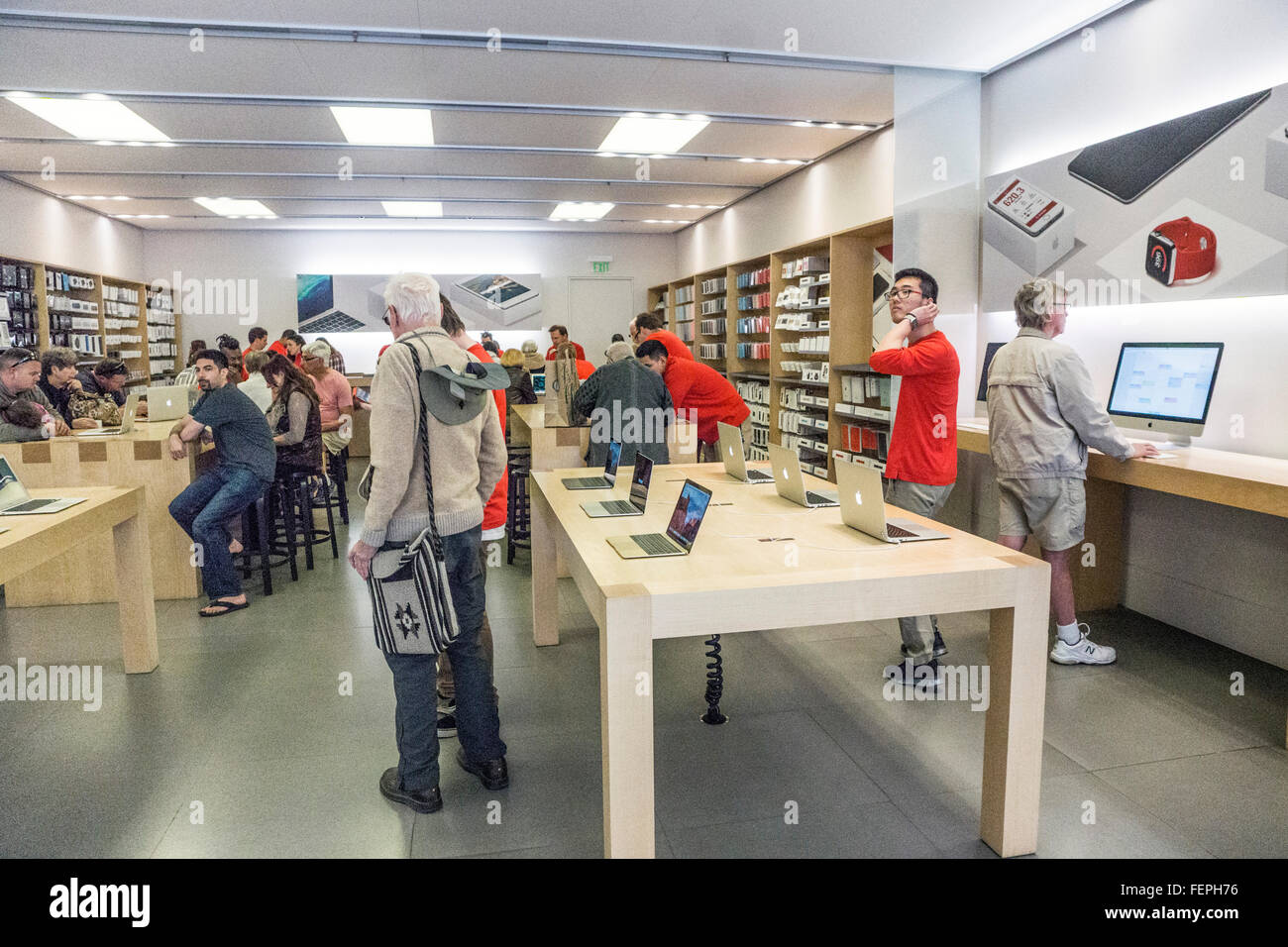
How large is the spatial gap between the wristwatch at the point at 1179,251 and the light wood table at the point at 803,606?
2344mm

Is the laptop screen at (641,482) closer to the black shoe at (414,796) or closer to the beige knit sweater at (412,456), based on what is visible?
the beige knit sweater at (412,456)

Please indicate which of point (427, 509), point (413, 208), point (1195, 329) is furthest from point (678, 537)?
point (413, 208)

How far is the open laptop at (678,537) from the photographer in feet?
7.83

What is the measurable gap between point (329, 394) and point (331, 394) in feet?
0.07

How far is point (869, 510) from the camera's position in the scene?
8.43 ft

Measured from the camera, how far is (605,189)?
9.46 m

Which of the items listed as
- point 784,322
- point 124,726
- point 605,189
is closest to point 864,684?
point 124,726

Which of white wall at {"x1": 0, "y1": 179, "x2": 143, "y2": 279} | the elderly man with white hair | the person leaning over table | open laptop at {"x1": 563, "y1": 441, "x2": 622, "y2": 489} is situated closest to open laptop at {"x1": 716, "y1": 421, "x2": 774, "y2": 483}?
open laptop at {"x1": 563, "y1": 441, "x2": 622, "y2": 489}

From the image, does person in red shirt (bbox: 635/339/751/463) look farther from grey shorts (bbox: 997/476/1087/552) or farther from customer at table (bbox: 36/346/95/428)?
customer at table (bbox: 36/346/95/428)

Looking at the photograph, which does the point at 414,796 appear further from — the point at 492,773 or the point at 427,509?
the point at 427,509

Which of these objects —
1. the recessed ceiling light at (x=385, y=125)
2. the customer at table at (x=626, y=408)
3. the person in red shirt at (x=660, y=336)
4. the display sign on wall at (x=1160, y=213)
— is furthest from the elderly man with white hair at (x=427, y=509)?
the recessed ceiling light at (x=385, y=125)

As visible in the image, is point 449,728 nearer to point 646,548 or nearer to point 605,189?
point 646,548
